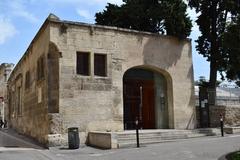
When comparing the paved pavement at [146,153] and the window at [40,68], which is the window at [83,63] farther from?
the paved pavement at [146,153]

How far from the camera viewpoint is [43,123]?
2253cm

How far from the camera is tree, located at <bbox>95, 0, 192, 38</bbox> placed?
27.1m

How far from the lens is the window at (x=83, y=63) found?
2244 cm

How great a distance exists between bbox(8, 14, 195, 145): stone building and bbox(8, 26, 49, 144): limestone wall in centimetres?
6

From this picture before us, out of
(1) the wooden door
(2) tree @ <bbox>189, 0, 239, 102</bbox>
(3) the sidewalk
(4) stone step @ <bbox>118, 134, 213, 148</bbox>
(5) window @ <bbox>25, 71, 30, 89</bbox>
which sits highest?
(2) tree @ <bbox>189, 0, 239, 102</bbox>

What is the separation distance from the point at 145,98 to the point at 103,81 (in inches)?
160

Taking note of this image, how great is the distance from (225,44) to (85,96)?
953cm

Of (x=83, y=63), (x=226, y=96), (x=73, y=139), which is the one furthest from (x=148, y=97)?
(x=226, y=96)

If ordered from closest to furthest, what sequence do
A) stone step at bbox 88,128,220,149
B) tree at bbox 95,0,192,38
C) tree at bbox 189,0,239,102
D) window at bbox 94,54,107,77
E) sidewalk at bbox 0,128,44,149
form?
stone step at bbox 88,128,220,149 → sidewalk at bbox 0,128,44,149 → window at bbox 94,54,107,77 → tree at bbox 95,0,192,38 → tree at bbox 189,0,239,102

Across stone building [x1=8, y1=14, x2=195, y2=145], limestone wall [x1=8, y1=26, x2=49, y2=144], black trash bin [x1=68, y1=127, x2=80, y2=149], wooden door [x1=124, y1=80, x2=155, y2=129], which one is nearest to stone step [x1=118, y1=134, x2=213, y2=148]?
black trash bin [x1=68, y1=127, x2=80, y2=149]

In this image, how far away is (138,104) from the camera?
25.3 metres

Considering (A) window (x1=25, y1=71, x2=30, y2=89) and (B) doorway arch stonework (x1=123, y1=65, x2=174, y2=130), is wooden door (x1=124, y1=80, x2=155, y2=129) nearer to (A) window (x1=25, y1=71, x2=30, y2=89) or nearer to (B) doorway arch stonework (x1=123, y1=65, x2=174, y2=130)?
(B) doorway arch stonework (x1=123, y1=65, x2=174, y2=130)

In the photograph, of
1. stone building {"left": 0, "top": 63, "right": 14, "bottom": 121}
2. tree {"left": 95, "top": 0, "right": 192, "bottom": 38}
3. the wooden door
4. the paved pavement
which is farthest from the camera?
stone building {"left": 0, "top": 63, "right": 14, "bottom": 121}

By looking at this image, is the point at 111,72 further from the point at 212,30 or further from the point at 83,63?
the point at 212,30
